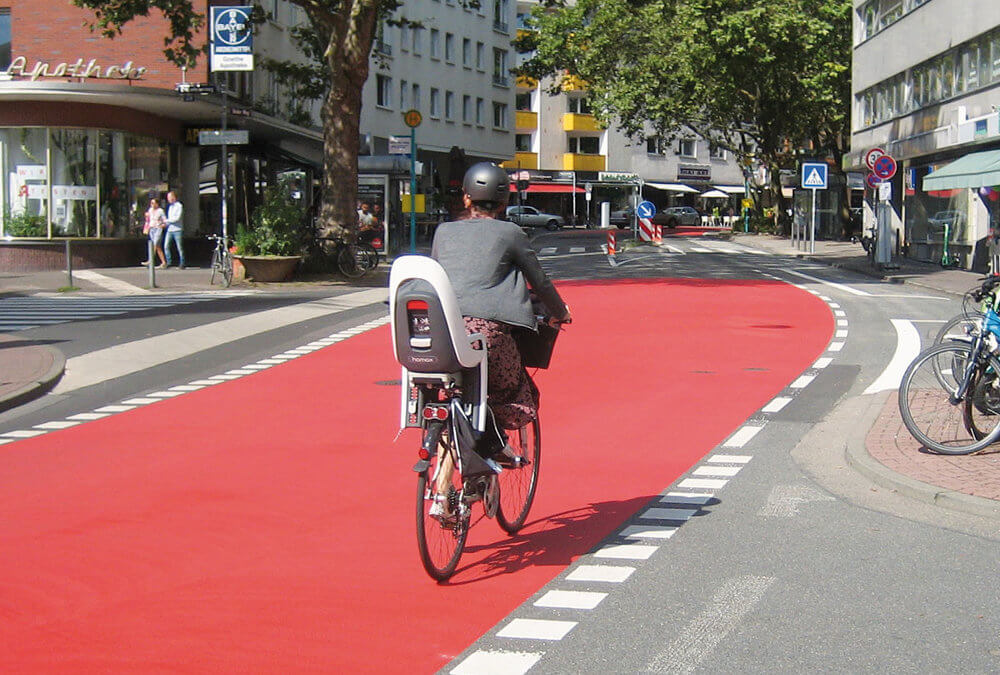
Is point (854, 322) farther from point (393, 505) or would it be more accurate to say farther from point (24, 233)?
point (24, 233)

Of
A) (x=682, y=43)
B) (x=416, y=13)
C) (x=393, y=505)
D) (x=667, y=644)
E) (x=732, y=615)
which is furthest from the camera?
(x=416, y=13)

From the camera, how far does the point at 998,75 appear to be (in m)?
32.0

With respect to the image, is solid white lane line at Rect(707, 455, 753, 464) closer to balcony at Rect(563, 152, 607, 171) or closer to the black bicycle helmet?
the black bicycle helmet

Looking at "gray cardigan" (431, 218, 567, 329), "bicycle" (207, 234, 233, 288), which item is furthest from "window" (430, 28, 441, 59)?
"gray cardigan" (431, 218, 567, 329)

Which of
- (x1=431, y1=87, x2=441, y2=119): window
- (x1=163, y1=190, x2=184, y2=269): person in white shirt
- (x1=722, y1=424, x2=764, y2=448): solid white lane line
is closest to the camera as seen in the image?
(x1=722, y1=424, x2=764, y2=448): solid white lane line

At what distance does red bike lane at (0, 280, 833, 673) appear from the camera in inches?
191

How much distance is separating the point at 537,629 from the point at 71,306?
18.4m

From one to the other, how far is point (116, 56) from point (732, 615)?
33048mm

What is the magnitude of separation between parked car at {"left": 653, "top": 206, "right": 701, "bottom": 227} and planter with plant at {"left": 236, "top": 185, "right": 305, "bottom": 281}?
200 ft

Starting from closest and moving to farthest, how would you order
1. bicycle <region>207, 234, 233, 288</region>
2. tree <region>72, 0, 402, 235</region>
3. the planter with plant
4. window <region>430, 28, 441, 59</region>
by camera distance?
bicycle <region>207, 234, 233, 288</region> → the planter with plant → tree <region>72, 0, 402, 235</region> → window <region>430, 28, 441, 59</region>

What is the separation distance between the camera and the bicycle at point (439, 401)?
535cm

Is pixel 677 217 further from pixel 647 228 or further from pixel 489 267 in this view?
pixel 489 267

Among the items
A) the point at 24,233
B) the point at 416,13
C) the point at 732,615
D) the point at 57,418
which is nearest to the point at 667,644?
the point at 732,615

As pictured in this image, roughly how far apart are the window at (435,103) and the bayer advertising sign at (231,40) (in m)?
46.1
